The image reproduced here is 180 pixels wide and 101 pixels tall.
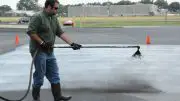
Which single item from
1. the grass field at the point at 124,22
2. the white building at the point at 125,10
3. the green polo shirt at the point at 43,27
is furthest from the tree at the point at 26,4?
the green polo shirt at the point at 43,27

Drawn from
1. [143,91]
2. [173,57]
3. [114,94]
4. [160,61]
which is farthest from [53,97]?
[173,57]

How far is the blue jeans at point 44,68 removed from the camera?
26.0ft

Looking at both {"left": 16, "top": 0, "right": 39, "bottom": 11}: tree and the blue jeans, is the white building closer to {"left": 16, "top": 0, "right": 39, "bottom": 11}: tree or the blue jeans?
{"left": 16, "top": 0, "right": 39, "bottom": 11}: tree

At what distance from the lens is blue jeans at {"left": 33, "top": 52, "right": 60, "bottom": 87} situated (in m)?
7.93

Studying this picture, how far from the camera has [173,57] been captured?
54.0ft

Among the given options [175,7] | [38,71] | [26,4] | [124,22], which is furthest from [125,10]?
[38,71]

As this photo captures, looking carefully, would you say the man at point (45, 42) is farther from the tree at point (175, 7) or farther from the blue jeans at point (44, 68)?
the tree at point (175, 7)

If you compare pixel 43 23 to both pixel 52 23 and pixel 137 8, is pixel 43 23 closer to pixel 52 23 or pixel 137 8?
pixel 52 23

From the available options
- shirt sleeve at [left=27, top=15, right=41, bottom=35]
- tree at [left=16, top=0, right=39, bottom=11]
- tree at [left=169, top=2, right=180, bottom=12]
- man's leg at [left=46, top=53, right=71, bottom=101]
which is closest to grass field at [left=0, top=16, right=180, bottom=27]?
man's leg at [left=46, top=53, right=71, bottom=101]

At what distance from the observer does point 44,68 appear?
Answer: 26.2 feet

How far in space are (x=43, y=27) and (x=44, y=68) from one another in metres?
0.64

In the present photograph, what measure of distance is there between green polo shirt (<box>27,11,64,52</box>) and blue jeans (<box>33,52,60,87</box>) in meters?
0.18

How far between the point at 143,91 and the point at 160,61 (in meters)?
5.99

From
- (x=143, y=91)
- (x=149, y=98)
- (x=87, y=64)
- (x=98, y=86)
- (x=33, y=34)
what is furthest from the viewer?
(x=87, y=64)
